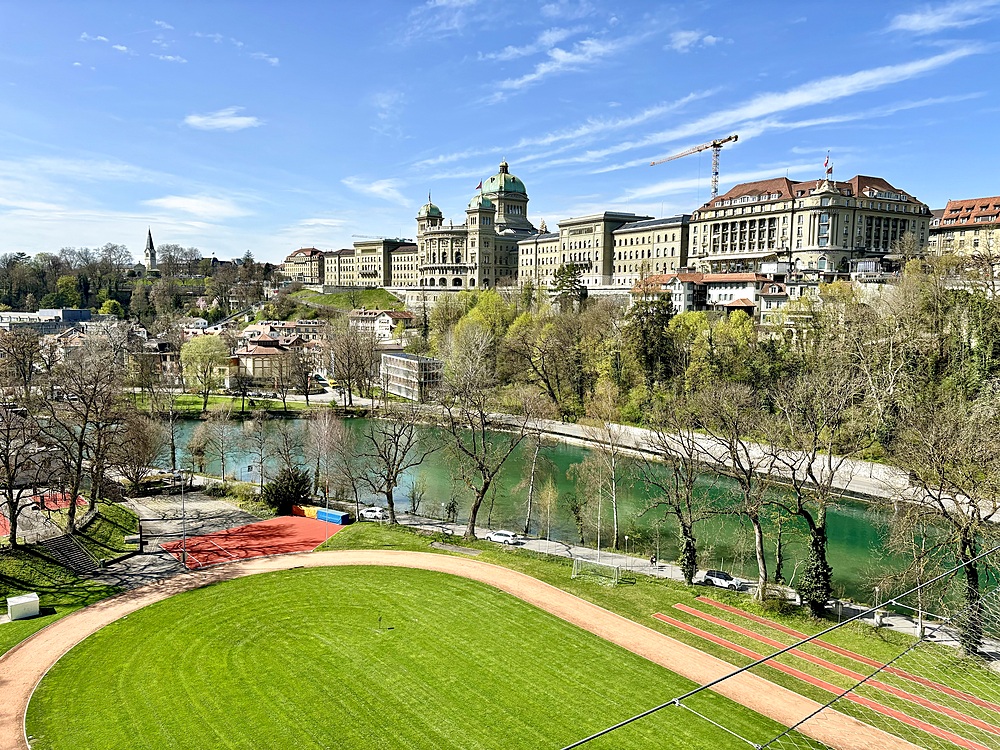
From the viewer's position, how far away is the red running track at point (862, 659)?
13.9 metres

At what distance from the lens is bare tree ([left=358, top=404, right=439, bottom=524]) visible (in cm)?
3061

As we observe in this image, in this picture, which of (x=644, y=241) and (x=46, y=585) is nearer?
(x=46, y=585)

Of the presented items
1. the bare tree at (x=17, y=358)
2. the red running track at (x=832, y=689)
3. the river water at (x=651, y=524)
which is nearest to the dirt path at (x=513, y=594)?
the red running track at (x=832, y=689)

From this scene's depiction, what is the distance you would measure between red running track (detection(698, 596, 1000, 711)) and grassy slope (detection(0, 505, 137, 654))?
64.8ft

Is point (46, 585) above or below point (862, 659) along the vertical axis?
above

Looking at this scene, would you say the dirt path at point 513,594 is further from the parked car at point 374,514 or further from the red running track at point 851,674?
the parked car at point 374,514

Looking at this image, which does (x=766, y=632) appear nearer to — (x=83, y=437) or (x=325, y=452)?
(x=325, y=452)

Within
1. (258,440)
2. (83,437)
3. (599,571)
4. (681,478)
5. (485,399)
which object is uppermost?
(83,437)

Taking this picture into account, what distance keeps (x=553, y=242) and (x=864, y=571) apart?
84.8 meters

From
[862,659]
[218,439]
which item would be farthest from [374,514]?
[862,659]

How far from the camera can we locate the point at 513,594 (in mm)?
21656

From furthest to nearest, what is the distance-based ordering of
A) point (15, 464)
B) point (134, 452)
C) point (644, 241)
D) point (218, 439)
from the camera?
point (644, 241) < point (218, 439) < point (134, 452) < point (15, 464)

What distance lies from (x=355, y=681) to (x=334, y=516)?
14149mm

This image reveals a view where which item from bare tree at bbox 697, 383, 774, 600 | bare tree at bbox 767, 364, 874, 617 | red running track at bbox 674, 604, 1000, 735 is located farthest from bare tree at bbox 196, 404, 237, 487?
bare tree at bbox 767, 364, 874, 617
